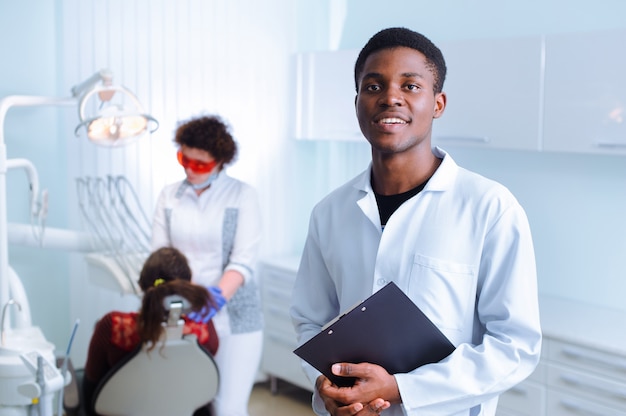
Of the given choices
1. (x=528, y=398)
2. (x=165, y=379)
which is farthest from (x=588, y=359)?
(x=165, y=379)

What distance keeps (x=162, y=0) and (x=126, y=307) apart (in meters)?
1.48

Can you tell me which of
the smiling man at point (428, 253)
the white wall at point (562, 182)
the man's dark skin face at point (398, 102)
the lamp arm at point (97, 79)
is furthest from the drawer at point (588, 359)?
the lamp arm at point (97, 79)

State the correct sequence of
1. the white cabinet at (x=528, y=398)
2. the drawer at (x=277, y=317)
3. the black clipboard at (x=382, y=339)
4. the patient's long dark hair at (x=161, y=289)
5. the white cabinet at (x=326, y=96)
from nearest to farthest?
the black clipboard at (x=382, y=339)
the patient's long dark hair at (x=161, y=289)
the white cabinet at (x=528, y=398)
the white cabinet at (x=326, y=96)
the drawer at (x=277, y=317)

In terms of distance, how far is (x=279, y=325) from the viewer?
4156 millimetres

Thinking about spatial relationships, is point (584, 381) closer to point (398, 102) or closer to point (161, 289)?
point (161, 289)

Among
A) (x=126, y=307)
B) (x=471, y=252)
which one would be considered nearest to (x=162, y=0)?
(x=126, y=307)

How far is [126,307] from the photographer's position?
4.00 metres

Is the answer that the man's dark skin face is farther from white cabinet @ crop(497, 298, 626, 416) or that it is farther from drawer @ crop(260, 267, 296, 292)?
drawer @ crop(260, 267, 296, 292)

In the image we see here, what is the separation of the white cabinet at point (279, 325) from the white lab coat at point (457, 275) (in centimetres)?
244

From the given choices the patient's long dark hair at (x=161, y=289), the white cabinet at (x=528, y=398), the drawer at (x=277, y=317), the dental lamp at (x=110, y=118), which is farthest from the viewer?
the drawer at (x=277, y=317)

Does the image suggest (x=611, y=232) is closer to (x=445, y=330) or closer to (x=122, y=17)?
(x=445, y=330)

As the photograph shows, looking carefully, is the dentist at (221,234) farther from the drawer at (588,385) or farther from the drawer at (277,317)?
the drawer at (588,385)

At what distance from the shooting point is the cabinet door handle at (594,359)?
108 inches

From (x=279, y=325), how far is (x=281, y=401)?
1.33 feet
